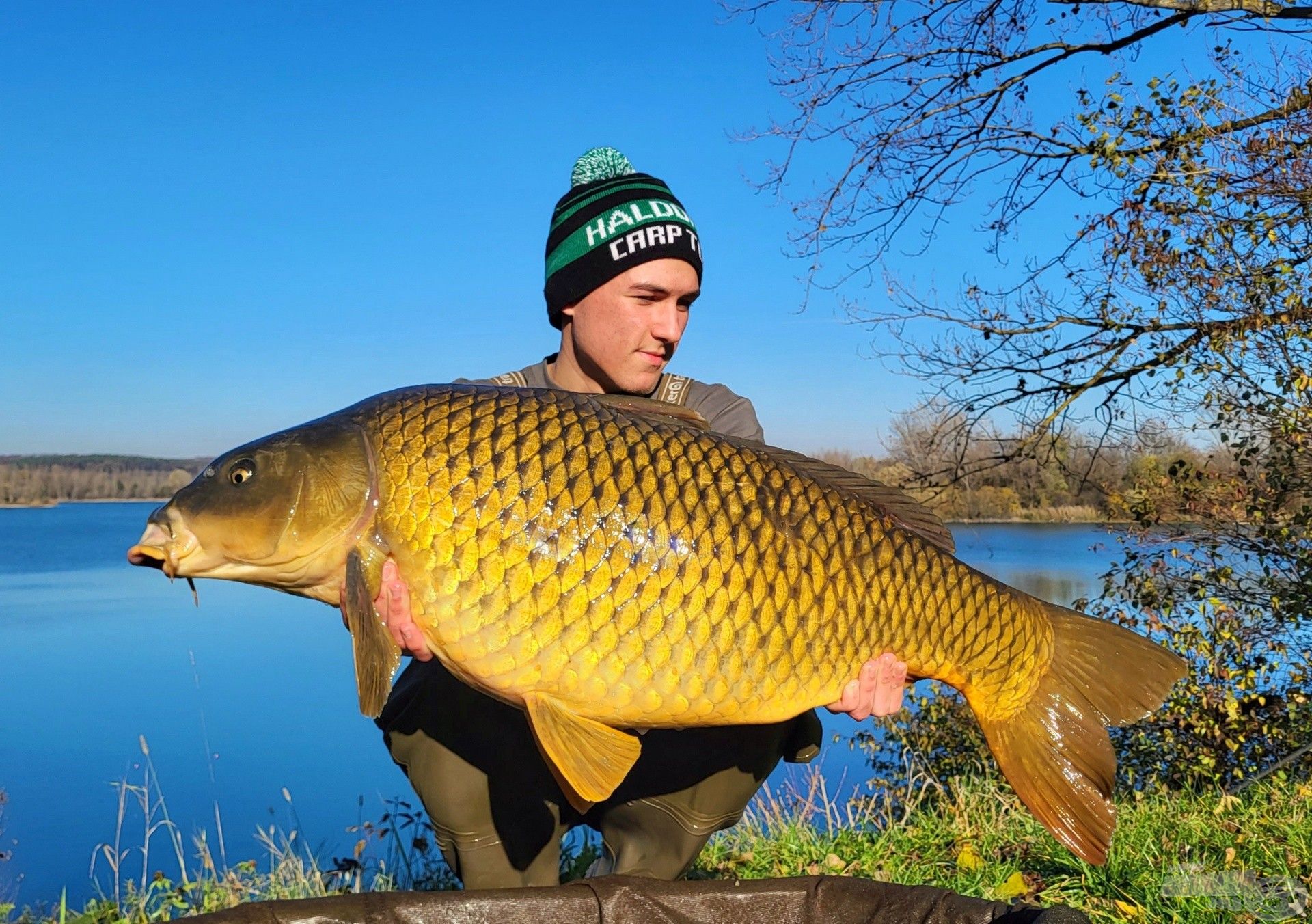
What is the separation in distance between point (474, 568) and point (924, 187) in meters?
3.50

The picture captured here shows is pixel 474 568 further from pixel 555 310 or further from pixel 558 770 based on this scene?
pixel 555 310

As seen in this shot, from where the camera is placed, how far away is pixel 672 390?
2.23m

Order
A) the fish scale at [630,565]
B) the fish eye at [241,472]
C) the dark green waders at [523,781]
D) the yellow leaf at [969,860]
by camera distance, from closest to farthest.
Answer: the fish scale at [630,565] → the fish eye at [241,472] → the dark green waders at [523,781] → the yellow leaf at [969,860]

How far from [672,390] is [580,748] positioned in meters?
0.97

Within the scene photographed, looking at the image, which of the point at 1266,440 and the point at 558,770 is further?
the point at 1266,440

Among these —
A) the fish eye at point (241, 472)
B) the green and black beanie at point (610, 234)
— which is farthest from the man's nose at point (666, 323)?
the fish eye at point (241, 472)

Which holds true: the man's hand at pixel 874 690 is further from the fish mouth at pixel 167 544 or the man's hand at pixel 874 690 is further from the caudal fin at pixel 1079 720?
the fish mouth at pixel 167 544

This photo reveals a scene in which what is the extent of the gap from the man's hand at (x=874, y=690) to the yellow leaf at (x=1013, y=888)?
2.33ft

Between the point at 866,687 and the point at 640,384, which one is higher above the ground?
the point at 640,384

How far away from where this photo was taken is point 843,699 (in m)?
1.56

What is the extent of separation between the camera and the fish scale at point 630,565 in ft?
4.56

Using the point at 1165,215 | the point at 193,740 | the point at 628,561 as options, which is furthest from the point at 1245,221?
the point at 193,740
